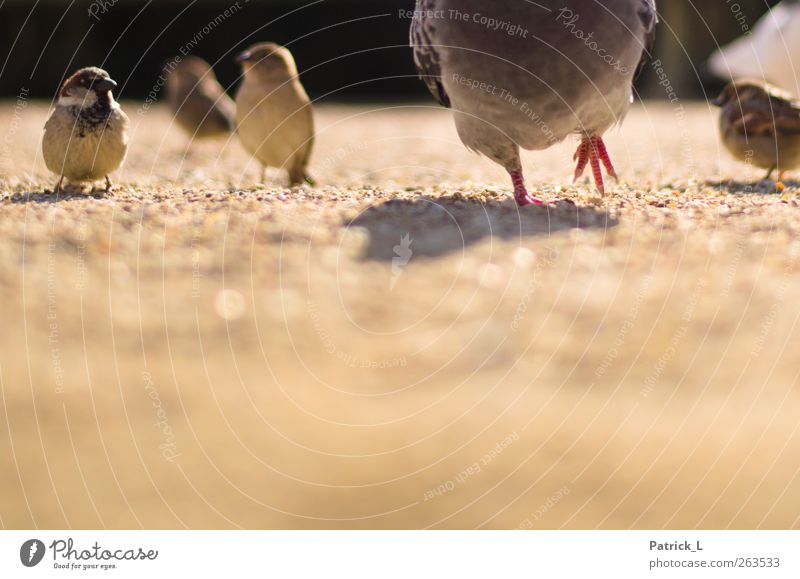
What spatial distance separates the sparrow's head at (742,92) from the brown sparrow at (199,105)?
413cm

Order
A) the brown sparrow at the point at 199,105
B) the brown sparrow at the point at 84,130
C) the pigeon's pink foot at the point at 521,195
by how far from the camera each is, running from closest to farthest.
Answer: the pigeon's pink foot at the point at 521,195 < the brown sparrow at the point at 84,130 < the brown sparrow at the point at 199,105

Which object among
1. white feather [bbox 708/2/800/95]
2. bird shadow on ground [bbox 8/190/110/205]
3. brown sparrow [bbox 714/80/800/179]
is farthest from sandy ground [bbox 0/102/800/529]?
white feather [bbox 708/2/800/95]

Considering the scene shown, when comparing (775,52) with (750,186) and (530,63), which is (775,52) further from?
(530,63)

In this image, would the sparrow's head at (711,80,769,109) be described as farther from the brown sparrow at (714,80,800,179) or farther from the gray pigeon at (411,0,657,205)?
the gray pigeon at (411,0,657,205)

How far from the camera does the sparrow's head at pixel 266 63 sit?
504cm

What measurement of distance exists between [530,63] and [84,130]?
2203 millimetres

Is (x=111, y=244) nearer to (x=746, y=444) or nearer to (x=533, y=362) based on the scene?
(x=533, y=362)

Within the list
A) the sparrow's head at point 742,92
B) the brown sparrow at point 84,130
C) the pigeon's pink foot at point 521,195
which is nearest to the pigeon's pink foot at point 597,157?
the pigeon's pink foot at point 521,195

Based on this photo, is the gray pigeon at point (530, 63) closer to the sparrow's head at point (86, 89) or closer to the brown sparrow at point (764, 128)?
the sparrow's head at point (86, 89)

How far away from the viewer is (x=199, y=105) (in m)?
8.25

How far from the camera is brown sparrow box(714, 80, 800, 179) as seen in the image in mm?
5305

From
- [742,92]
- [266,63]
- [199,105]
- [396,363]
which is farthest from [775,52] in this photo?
[396,363]

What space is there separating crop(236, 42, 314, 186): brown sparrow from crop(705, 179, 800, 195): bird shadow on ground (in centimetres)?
241

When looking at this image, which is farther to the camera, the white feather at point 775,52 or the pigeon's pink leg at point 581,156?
the white feather at point 775,52
